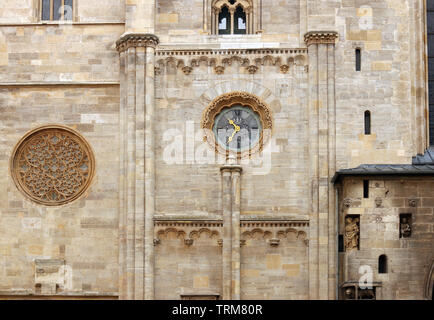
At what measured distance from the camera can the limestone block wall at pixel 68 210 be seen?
3462 cm

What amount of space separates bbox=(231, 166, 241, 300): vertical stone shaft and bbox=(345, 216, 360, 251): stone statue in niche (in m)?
3.11

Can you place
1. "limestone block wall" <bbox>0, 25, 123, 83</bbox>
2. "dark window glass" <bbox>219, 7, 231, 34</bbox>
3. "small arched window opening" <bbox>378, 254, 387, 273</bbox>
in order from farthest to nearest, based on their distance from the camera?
"dark window glass" <bbox>219, 7, 231, 34</bbox>, "limestone block wall" <bbox>0, 25, 123, 83</bbox>, "small arched window opening" <bbox>378, 254, 387, 273</bbox>

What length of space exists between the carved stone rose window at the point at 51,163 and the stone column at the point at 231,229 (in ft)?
13.4

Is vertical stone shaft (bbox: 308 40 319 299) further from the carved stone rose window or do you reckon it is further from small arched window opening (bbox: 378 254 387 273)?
the carved stone rose window

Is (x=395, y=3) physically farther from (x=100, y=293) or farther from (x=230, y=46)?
(x=100, y=293)

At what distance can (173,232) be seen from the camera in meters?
34.4

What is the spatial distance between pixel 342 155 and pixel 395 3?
4809mm

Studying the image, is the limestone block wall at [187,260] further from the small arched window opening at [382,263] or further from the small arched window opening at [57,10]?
the small arched window opening at [57,10]

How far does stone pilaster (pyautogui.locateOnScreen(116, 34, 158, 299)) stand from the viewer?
34031 millimetres

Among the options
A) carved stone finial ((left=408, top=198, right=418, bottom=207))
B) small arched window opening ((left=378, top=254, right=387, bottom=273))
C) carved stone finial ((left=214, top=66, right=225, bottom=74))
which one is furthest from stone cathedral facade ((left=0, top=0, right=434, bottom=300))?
small arched window opening ((left=378, top=254, right=387, bottom=273))

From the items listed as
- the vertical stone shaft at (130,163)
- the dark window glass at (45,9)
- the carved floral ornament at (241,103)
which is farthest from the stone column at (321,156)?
the dark window glass at (45,9)

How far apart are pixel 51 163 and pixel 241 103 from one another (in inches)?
232

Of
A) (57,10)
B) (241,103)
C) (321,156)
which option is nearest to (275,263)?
(321,156)
